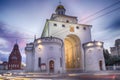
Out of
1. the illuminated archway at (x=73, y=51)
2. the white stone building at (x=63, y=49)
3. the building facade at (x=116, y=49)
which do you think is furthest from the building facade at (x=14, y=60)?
the building facade at (x=116, y=49)

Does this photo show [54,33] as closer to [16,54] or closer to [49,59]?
[49,59]

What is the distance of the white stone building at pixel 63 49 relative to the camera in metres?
28.0

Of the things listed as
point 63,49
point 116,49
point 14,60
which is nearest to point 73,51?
point 63,49

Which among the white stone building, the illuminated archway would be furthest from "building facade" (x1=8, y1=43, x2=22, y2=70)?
the illuminated archway

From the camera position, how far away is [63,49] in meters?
32.8

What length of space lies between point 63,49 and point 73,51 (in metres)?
7.61

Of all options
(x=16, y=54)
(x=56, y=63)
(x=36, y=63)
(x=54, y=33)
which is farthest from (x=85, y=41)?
(x=16, y=54)

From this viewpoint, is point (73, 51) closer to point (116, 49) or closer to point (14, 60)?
point (116, 49)

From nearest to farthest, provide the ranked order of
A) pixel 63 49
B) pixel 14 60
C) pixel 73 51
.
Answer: pixel 63 49 → pixel 73 51 → pixel 14 60

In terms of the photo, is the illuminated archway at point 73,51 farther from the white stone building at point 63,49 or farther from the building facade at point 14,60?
the building facade at point 14,60

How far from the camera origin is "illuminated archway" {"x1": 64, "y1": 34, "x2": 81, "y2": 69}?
3681cm

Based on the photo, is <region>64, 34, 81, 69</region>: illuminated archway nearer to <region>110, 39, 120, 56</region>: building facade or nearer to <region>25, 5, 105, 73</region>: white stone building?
<region>25, 5, 105, 73</region>: white stone building

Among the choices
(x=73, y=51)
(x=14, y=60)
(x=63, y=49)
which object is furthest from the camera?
(x=14, y=60)

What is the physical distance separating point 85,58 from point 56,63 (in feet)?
35.2
